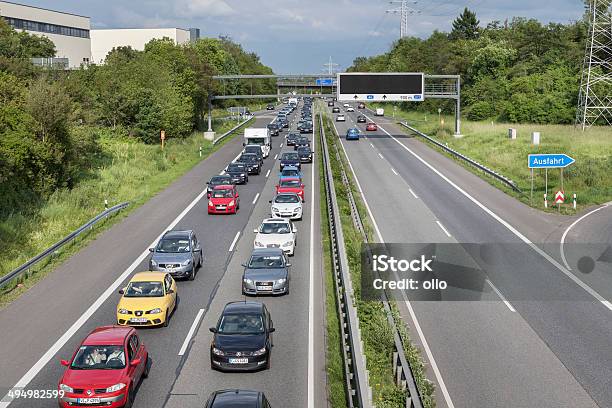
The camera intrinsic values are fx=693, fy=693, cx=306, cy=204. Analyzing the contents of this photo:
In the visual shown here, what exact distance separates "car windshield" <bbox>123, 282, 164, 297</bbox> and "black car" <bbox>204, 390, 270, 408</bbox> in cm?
825

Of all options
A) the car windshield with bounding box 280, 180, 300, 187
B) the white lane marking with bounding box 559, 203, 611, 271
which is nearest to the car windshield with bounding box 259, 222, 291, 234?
the white lane marking with bounding box 559, 203, 611, 271

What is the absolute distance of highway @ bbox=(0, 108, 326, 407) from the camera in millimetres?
16812

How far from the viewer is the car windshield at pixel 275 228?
98.8 feet

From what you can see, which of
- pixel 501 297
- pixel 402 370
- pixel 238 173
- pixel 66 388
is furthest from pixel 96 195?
pixel 402 370

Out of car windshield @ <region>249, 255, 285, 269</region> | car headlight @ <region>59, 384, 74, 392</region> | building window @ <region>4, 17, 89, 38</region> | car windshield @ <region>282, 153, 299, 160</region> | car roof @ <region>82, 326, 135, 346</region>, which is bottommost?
car headlight @ <region>59, 384, 74, 392</region>

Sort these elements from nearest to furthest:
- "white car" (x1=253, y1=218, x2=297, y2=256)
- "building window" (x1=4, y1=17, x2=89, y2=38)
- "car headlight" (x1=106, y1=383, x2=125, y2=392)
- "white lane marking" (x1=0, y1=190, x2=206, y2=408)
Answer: "car headlight" (x1=106, y1=383, x2=125, y2=392) → "white lane marking" (x1=0, y1=190, x2=206, y2=408) → "white car" (x1=253, y1=218, x2=297, y2=256) → "building window" (x1=4, y1=17, x2=89, y2=38)

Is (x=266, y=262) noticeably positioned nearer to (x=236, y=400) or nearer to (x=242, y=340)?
(x=242, y=340)

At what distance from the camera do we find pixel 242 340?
→ 17.6 metres

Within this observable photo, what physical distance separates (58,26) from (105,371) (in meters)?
116

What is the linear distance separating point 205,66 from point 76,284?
64.9 meters

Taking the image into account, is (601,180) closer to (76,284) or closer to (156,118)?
(76,284)

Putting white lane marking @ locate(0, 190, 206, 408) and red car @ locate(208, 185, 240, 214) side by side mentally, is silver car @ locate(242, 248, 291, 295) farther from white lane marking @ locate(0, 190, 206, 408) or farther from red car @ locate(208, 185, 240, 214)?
red car @ locate(208, 185, 240, 214)

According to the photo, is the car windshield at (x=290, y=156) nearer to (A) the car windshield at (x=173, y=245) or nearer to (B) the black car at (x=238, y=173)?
(B) the black car at (x=238, y=173)

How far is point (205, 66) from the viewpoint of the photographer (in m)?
87.4
